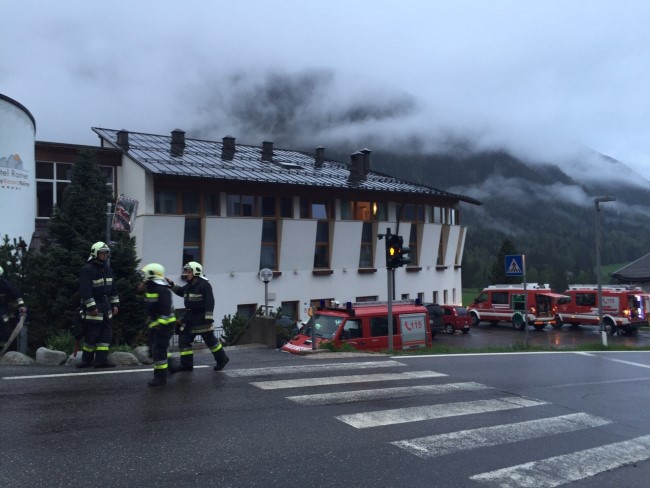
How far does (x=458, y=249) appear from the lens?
47.2m

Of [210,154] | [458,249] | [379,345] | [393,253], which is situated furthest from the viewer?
[458,249]

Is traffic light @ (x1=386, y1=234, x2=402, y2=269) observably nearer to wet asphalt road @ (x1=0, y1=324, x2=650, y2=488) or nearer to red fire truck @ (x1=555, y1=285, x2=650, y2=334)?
wet asphalt road @ (x1=0, y1=324, x2=650, y2=488)

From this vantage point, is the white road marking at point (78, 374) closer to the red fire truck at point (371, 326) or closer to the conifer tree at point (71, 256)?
the red fire truck at point (371, 326)

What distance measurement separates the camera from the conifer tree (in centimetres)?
1748

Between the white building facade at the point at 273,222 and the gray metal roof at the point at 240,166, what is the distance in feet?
0.34

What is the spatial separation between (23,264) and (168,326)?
34.0ft

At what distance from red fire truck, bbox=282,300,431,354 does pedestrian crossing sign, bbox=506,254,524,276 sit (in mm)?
3219

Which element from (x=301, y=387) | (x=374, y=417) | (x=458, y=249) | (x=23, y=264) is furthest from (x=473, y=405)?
(x=458, y=249)

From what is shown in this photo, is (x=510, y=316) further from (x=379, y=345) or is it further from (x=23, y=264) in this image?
(x=23, y=264)

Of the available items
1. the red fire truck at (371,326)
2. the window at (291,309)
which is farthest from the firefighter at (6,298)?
the window at (291,309)

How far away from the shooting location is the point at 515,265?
19422mm

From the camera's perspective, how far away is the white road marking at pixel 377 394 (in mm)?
7285

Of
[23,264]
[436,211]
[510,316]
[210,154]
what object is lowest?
[510,316]

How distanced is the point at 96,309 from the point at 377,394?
446cm
